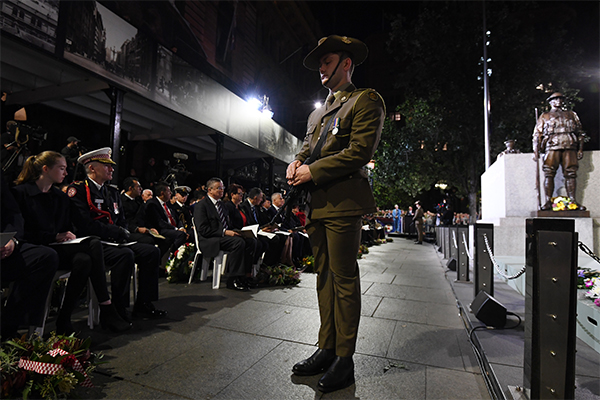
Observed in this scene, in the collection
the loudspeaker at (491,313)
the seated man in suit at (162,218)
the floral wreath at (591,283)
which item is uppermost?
the seated man in suit at (162,218)

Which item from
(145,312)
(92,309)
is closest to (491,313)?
(145,312)

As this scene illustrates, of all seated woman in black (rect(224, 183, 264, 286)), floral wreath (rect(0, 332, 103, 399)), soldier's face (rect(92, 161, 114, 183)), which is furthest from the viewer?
seated woman in black (rect(224, 183, 264, 286))

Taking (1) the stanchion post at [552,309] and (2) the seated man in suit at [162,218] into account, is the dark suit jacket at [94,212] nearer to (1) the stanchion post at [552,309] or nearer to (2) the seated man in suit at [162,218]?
(2) the seated man in suit at [162,218]

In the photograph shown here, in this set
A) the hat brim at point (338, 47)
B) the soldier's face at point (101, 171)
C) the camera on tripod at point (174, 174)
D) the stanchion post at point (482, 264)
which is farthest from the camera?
the camera on tripod at point (174, 174)

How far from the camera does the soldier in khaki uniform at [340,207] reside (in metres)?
1.99

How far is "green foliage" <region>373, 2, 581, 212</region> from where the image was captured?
15922 mm

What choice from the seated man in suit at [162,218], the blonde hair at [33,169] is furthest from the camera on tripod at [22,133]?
the blonde hair at [33,169]

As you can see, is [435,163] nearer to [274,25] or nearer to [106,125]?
[274,25]

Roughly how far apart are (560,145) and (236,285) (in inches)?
274

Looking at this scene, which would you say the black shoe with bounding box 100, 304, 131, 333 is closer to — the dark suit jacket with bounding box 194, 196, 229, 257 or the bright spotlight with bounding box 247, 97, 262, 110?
the dark suit jacket with bounding box 194, 196, 229, 257

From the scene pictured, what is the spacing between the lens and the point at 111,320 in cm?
293

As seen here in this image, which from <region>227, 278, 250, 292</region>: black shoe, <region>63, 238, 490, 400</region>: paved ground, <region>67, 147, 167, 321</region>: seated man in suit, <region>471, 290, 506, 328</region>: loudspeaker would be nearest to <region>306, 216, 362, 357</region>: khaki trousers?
<region>63, 238, 490, 400</region>: paved ground

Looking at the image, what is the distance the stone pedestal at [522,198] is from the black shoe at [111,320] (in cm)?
711

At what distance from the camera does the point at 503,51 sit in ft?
52.3
